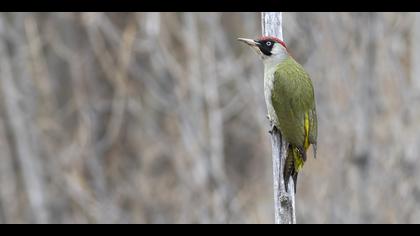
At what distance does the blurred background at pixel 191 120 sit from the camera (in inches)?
361

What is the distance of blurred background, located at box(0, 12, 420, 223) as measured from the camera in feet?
30.1

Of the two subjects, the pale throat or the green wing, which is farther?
the pale throat

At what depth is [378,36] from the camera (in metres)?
9.02

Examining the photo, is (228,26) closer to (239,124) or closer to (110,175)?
(239,124)

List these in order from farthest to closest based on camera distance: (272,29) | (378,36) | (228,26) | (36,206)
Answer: (228,26) → (36,206) → (378,36) → (272,29)

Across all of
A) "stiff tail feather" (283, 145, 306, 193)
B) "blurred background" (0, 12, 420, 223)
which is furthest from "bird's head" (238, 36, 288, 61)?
"blurred background" (0, 12, 420, 223)

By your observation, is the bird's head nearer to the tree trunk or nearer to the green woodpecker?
the green woodpecker

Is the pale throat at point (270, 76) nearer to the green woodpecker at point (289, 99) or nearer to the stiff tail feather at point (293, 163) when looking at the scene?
the green woodpecker at point (289, 99)

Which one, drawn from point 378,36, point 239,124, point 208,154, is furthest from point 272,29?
point 239,124

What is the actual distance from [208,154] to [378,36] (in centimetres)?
240

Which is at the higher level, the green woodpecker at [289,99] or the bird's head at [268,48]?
the bird's head at [268,48]

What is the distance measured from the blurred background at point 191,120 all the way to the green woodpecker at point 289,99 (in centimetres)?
355

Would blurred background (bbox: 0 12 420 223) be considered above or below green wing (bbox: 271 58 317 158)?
below

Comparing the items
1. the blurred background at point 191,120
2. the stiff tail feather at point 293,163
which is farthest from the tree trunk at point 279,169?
the blurred background at point 191,120
